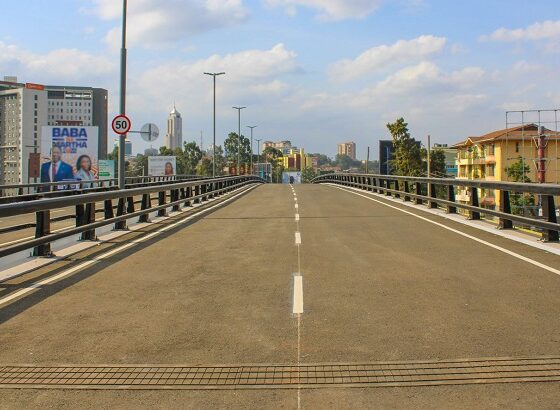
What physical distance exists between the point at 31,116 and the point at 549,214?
7610 cm

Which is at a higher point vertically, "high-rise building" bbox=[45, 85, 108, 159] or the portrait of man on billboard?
"high-rise building" bbox=[45, 85, 108, 159]

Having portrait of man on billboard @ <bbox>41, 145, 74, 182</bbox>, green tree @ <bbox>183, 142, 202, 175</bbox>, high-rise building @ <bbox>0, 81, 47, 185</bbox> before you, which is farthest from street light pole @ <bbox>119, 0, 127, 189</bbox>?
green tree @ <bbox>183, 142, 202, 175</bbox>

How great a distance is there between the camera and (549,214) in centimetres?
1107

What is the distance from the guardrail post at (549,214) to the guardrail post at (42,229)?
30.5 ft

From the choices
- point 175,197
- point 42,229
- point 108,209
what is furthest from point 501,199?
point 175,197

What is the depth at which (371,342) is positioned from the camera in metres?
5.46

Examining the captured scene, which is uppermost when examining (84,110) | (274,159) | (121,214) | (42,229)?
(84,110)

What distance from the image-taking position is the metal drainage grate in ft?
14.8

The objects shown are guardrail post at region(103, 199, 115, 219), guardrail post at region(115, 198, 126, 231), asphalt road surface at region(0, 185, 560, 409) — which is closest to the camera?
asphalt road surface at region(0, 185, 560, 409)

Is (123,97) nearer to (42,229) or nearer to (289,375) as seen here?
(42,229)

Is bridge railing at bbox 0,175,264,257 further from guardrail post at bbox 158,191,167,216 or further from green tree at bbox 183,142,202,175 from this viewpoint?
green tree at bbox 183,142,202,175

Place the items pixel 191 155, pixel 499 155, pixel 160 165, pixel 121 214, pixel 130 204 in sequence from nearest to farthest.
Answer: pixel 121 214
pixel 130 204
pixel 160 165
pixel 499 155
pixel 191 155

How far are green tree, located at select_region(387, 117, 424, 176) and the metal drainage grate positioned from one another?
281ft

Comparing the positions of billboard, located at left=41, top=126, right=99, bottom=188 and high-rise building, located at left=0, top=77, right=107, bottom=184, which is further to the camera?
high-rise building, located at left=0, top=77, right=107, bottom=184
